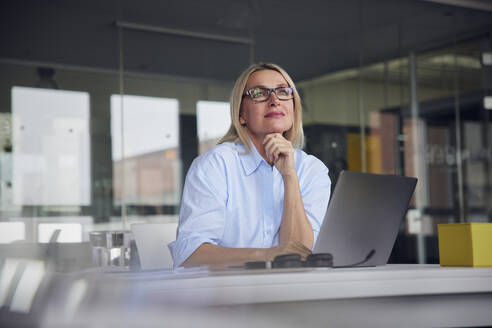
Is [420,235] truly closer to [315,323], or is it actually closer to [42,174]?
[42,174]

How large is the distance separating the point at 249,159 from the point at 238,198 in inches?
6.2

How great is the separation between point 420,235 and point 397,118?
51.0 inches

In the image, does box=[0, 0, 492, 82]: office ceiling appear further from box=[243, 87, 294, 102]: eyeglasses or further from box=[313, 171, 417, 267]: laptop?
box=[313, 171, 417, 267]: laptop

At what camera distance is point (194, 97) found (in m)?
5.36

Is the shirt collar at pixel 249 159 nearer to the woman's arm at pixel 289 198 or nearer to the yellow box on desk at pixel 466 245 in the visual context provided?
the woman's arm at pixel 289 198

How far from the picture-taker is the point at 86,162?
485 centimetres

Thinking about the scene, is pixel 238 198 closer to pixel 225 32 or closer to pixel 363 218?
pixel 363 218

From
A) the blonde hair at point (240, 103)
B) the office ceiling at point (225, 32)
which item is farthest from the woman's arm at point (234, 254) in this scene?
the office ceiling at point (225, 32)

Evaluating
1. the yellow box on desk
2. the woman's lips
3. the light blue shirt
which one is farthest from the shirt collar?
the yellow box on desk

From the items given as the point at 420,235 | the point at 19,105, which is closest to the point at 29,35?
the point at 19,105

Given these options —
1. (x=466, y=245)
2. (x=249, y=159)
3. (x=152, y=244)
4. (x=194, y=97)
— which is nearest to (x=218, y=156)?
(x=249, y=159)

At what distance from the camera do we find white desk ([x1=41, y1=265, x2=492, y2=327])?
3.46 ft

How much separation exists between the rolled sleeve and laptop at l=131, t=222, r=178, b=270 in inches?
18.9

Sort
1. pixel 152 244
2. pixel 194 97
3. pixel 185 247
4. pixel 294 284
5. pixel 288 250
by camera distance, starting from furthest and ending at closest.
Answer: pixel 194 97, pixel 152 244, pixel 185 247, pixel 288 250, pixel 294 284
